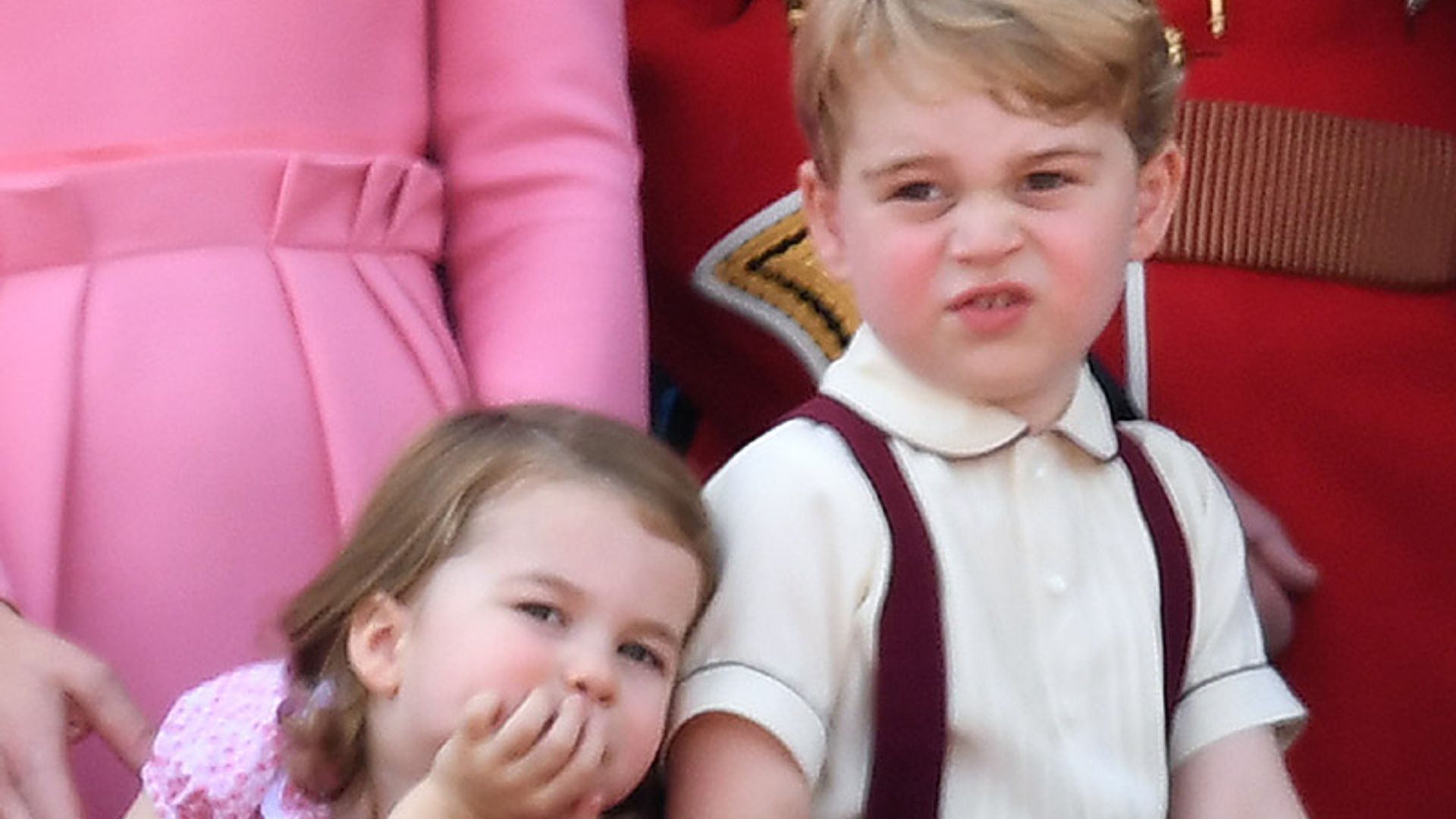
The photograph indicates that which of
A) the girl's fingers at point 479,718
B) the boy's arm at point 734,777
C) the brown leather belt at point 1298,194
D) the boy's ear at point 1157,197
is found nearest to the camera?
the girl's fingers at point 479,718

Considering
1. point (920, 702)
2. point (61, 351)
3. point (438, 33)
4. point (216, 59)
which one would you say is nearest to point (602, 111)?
point (438, 33)

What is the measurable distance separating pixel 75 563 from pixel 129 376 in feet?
0.30

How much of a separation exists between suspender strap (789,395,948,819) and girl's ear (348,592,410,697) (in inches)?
7.9

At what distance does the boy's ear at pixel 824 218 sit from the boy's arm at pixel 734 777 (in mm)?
218

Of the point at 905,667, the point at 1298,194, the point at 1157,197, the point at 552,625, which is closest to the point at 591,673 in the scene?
the point at 552,625

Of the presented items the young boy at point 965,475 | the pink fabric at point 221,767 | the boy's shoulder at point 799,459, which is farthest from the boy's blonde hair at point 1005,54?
the pink fabric at point 221,767

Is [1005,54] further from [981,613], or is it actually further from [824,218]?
[981,613]

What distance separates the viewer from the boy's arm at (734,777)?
935 millimetres

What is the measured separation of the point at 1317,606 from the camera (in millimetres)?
1137

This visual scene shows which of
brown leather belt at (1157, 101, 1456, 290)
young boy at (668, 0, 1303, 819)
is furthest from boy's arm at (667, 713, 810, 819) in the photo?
brown leather belt at (1157, 101, 1456, 290)

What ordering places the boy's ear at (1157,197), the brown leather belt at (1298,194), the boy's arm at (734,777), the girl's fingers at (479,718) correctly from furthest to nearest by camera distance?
the brown leather belt at (1298,194), the boy's ear at (1157,197), the boy's arm at (734,777), the girl's fingers at (479,718)

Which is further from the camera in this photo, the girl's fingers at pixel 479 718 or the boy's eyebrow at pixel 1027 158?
the boy's eyebrow at pixel 1027 158

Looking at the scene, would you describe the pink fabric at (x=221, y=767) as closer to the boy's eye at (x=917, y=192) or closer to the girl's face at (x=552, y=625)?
the girl's face at (x=552, y=625)

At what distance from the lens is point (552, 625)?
90cm
